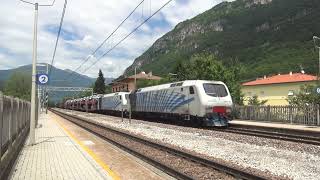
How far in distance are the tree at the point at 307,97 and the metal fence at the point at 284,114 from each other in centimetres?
80

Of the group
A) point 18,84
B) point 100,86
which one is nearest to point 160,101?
point 18,84

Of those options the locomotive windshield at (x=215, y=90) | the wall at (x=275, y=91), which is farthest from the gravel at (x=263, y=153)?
the wall at (x=275, y=91)

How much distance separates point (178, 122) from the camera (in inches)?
1272

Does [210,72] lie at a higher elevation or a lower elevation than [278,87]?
higher

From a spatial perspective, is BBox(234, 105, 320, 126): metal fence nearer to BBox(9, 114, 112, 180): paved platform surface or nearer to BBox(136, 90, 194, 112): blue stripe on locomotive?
BBox(136, 90, 194, 112): blue stripe on locomotive

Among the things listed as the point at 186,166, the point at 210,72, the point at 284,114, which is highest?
the point at 210,72

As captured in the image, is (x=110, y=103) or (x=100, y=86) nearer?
(x=110, y=103)

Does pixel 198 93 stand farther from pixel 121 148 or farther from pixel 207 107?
pixel 121 148

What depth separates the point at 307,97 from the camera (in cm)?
3450

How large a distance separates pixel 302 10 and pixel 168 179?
20216 centimetres

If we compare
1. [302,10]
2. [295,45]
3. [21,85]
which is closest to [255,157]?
[21,85]

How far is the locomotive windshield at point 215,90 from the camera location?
27.7 meters

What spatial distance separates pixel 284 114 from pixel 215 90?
960 centimetres

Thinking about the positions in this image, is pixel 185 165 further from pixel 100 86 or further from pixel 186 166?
pixel 100 86
